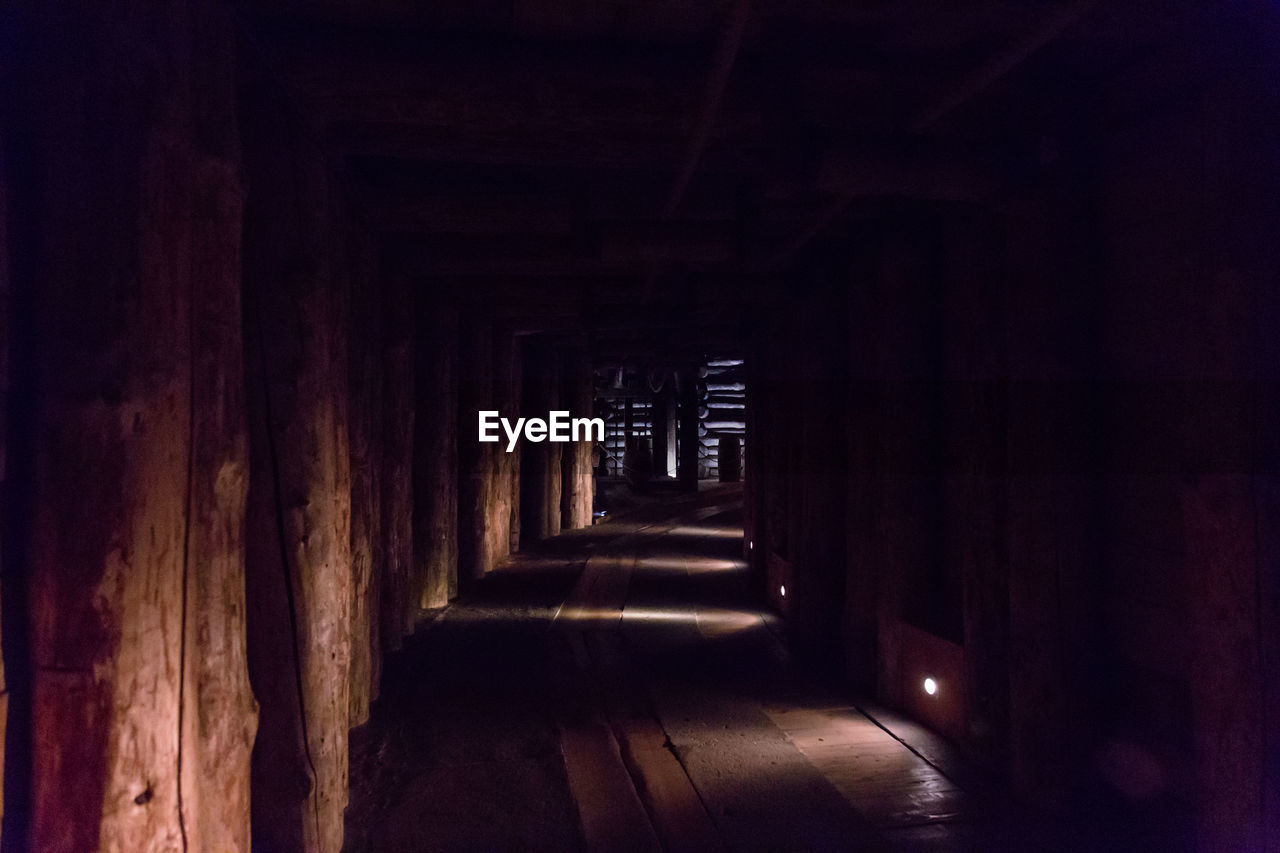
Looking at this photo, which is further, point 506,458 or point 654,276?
point 506,458

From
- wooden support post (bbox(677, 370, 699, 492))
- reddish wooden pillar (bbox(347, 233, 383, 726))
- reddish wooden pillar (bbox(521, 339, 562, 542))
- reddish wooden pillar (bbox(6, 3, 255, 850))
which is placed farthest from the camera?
wooden support post (bbox(677, 370, 699, 492))

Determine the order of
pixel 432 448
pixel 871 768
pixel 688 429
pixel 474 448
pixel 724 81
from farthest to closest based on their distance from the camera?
pixel 688 429 → pixel 474 448 → pixel 432 448 → pixel 871 768 → pixel 724 81

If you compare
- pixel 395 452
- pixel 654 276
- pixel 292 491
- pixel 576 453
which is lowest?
pixel 576 453

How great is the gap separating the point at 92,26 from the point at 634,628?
22.9 feet

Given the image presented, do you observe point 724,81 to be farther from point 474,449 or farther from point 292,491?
point 474,449

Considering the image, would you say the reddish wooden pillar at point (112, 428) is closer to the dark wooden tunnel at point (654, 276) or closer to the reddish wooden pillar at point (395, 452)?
the dark wooden tunnel at point (654, 276)

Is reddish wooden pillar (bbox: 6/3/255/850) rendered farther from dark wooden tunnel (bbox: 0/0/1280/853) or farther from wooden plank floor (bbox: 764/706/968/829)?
wooden plank floor (bbox: 764/706/968/829)

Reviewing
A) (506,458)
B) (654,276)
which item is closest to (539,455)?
(506,458)

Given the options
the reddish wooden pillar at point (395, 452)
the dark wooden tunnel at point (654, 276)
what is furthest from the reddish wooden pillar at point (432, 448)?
the dark wooden tunnel at point (654, 276)

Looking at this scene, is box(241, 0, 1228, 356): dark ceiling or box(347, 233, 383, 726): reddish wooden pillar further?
box(347, 233, 383, 726): reddish wooden pillar

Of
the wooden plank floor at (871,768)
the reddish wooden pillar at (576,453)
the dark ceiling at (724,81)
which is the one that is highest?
the dark ceiling at (724,81)

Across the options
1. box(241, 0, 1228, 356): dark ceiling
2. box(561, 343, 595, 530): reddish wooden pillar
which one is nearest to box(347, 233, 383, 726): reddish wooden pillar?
box(241, 0, 1228, 356): dark ceiling

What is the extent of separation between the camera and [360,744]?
5016mm

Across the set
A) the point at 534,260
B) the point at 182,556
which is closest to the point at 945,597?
the point at 534,260
